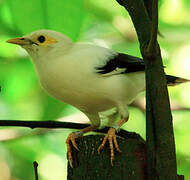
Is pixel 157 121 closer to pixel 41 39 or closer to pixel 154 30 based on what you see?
pixel 154 30

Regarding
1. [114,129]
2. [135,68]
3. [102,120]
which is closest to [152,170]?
[114,129]

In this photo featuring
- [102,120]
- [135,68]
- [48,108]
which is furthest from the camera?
[48,108]

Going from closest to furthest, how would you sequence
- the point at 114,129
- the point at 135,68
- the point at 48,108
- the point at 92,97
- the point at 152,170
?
1. the point at 152,170
2. the point at 114,129
3. the point at 92,97
4. the point at 135,68
5. the point at 48,108

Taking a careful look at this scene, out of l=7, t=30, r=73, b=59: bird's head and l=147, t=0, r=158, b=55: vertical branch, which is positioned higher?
l=7, t=30, r=73, b=59: bird's head

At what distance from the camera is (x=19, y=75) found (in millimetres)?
2150

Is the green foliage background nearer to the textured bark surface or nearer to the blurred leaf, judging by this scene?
the blurred leaf

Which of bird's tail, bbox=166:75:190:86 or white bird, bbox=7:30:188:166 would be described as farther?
bird's tail, bbox=166:75:190:86

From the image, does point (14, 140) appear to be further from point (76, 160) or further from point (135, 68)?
point (76, 160)

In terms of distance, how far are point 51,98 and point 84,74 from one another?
27.8 inches

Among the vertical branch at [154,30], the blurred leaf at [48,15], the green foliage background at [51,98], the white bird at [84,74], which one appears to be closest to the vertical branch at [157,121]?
the vertical branch at [154,30]

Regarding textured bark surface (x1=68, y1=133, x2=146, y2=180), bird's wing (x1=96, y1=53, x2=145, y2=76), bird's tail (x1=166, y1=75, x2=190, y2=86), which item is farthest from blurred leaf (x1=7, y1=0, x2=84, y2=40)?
textured bark surface (x1=68, y1=133, x2=146, y2=180)

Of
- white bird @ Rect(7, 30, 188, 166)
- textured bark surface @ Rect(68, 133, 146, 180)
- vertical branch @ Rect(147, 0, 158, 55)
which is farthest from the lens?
white bird @ Rect(7, 30, 188, 166)

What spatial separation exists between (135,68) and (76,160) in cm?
58

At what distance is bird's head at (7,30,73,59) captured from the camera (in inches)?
60.2
